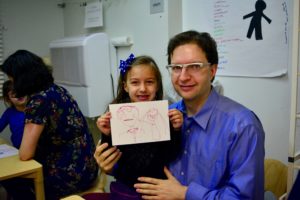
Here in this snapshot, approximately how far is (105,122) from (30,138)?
2.61 feet

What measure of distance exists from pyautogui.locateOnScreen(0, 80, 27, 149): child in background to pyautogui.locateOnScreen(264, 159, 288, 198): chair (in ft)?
5.87

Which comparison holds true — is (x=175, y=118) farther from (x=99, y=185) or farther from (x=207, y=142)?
(x=99, y=185)

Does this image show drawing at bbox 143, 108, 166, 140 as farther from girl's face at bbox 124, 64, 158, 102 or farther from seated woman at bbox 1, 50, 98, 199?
seated woman at bbox 1, 50, 98, 199

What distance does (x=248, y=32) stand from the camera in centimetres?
197

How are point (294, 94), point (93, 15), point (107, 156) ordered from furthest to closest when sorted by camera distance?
point (93, 15)
point (294, 94)
point (107, 156)

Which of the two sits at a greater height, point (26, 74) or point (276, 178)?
point (26, 74)

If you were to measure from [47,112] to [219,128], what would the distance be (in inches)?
43.8

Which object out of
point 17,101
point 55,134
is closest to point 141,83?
point 55,134

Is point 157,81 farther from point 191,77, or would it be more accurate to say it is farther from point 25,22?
point 25,22

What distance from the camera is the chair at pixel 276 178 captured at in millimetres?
1751

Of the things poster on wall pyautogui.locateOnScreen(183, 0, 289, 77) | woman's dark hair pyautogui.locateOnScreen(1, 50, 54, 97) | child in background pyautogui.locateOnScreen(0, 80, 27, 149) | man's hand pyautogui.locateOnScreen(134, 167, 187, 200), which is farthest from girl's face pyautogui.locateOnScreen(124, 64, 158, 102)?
child in background pyautogui.locateOnScreen(0, 80, 27, 149)

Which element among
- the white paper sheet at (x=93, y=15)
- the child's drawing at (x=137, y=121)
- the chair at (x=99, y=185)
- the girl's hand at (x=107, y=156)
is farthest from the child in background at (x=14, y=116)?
the child's drawing at (x=137, y=121)

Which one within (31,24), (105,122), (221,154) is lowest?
(221,154)

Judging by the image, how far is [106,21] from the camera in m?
3.04
